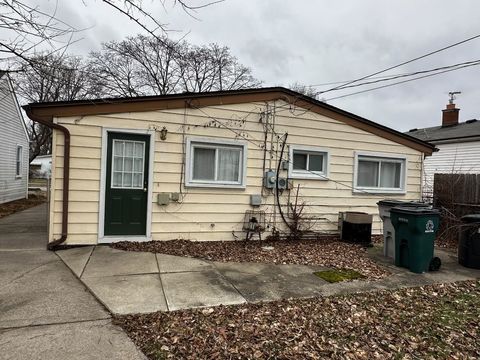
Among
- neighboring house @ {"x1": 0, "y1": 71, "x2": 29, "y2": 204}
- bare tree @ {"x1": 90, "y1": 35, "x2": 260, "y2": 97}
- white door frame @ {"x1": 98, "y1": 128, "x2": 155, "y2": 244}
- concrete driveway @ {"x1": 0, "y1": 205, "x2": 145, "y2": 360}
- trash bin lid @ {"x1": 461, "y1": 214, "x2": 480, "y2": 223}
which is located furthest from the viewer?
bare tree @ {"x1": 90, "y1": 35, "x2": 260, "y2": 97}

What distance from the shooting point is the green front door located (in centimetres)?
631

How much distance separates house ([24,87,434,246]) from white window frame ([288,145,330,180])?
0.03 m

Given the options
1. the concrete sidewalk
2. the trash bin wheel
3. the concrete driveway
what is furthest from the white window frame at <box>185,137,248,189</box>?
the trash bin wheel

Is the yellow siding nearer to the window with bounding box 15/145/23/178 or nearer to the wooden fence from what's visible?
the wooden fence

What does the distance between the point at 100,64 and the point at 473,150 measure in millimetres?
22632

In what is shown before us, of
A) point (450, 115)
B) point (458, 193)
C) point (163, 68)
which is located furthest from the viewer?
point (163, 68)

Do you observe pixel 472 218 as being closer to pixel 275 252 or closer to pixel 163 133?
pixel 275 252

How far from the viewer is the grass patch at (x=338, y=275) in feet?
16.0

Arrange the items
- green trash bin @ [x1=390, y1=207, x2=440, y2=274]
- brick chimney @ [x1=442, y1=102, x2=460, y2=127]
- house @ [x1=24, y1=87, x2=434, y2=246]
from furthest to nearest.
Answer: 1. brick chimney @ [x1=442, y1=102, x2=460, y2=127]
2. house @ [x1=24, y1=87, x2=434, y2=246]
3. green trash bin @ [x1=390, y1=207, x2=440, y2=274]

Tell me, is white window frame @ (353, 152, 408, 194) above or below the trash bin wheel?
above

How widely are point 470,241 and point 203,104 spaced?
229 inches

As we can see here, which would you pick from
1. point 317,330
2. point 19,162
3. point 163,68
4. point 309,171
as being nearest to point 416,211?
point 309,171

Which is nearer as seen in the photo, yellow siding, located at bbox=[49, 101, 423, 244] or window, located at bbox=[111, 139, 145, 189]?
yellow siding, located at bbox=[49, 101, 423, 244]

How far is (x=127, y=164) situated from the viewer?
6418 millimetres
